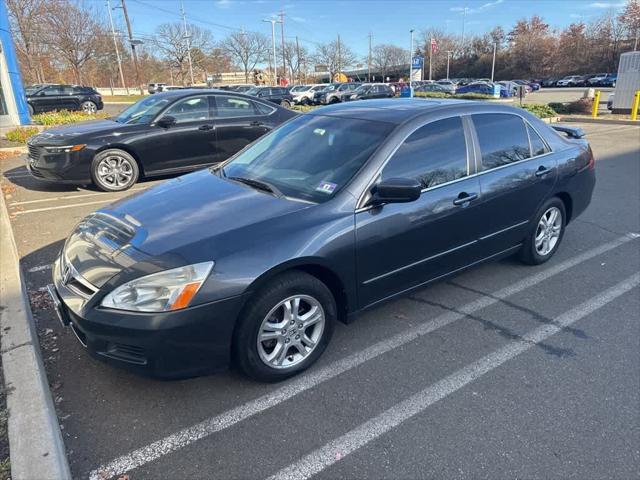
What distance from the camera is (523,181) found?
3898mm

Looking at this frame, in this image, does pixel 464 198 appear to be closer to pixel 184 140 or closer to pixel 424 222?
pixel 424 222

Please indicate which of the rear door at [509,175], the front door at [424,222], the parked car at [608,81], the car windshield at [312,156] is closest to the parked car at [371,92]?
the rear door at [509,175]

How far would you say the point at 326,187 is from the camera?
9.73ft

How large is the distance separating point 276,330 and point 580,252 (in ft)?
12.6

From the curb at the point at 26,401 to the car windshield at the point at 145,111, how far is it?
4486 mm

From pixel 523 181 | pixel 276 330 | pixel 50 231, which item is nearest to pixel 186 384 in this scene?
pixel 276 330

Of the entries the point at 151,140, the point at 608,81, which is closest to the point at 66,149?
the point at 151,140

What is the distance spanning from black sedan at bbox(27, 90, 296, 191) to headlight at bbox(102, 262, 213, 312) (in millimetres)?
5438

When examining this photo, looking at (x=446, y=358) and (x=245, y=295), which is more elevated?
(x=245, y=295)

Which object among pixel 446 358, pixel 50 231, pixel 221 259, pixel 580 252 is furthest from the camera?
pixel 50 231

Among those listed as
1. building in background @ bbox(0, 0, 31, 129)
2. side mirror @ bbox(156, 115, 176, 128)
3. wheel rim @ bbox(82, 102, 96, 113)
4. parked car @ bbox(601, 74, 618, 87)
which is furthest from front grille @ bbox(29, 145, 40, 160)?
parked car @ bbox(601, 74, 618, 87)

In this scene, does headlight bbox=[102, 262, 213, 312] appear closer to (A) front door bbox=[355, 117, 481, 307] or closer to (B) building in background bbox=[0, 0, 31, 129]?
(A) front door bbox=[355, 117, 481, 307]

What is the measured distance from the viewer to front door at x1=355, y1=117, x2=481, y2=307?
9.71 ft

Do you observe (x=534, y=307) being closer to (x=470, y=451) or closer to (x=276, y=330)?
(x=470, y=451)
